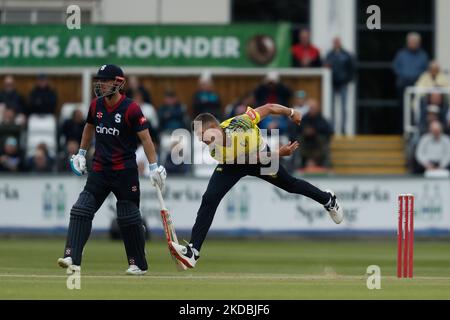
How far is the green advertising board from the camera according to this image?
3100 cm

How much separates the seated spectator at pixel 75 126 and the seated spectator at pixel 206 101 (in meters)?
2.46

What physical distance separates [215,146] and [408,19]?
63.1 feet

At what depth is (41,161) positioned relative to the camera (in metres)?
28.5

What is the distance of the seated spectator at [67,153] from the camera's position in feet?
93.9

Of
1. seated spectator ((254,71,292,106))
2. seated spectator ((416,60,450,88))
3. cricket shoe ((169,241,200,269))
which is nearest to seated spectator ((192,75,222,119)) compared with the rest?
seated spectator ((254,71,292,106))

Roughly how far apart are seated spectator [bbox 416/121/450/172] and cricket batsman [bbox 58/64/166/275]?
43.8ft

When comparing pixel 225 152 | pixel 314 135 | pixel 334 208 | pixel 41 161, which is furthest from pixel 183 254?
pixel 314 135

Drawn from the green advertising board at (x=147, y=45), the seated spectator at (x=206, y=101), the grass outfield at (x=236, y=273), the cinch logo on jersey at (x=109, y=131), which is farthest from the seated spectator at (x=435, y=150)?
the cinch logo on jersey at (x=109, y=131)

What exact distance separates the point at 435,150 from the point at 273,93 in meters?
3.55

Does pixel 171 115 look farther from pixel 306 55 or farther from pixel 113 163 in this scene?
pixel 113 163

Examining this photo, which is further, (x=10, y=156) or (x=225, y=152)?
(x=10, y=156)

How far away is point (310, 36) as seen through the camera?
33938 mm

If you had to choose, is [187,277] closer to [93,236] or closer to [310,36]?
[93,236]

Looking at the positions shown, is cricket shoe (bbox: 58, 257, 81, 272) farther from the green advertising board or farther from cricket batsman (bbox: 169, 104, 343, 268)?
the green advertising board
